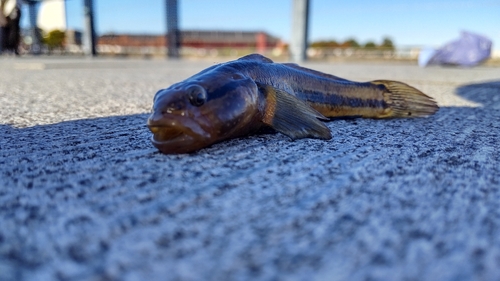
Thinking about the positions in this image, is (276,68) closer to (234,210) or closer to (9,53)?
(234,210)

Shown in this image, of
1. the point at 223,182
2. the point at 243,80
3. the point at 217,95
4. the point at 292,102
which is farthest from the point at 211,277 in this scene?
the point at 292,102

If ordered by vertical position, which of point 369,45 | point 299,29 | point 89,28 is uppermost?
point 369,45

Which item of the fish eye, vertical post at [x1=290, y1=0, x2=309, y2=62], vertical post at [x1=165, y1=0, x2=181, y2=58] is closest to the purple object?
vertical post at [x1=290, y1=0, x2=309, y2=62]

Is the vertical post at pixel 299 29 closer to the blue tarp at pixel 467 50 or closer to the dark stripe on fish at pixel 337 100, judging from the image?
the blue tarp at pixel 467 50

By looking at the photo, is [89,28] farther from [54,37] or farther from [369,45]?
[369,45]

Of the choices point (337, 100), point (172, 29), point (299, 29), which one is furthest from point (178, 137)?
point (172, 29)

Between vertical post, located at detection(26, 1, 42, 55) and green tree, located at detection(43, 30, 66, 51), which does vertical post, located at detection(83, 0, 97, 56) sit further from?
green tree, located at detection(43, 30, 66, 51)

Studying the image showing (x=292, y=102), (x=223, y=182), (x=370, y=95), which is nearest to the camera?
(x=223, y=182)
